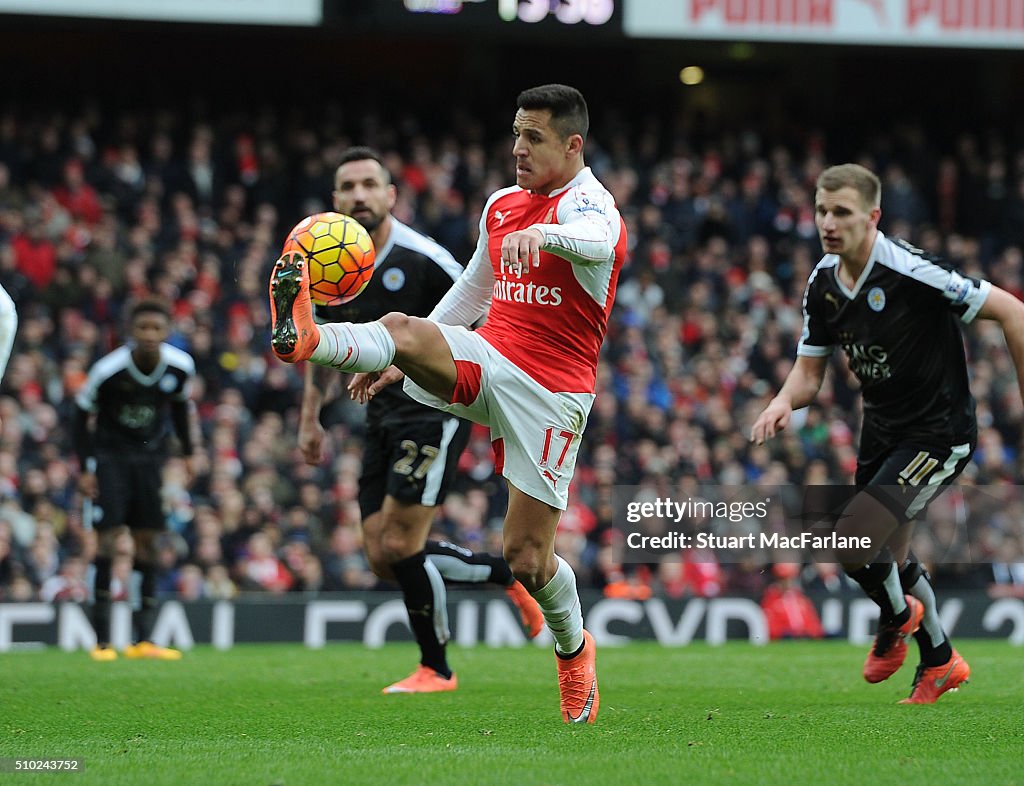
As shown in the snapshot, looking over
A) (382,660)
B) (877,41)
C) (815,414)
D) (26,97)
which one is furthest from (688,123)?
(382,660)

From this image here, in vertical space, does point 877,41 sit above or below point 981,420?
above

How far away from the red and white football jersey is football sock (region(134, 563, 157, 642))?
557cm

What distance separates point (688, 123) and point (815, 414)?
20.2 ft

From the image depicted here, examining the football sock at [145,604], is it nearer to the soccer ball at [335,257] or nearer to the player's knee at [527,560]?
the soccer ball at [335,257]

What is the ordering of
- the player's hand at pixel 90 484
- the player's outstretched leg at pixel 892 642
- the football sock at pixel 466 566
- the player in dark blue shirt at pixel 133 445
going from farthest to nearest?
the player's hand at pixel 90 484 < the player in dark blue shirt at pixel 133 445 < the football sock at pixel 466 566 < the player's outstretched leg at pixel 892 642

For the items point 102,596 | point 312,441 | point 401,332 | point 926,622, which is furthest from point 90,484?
point 926,622

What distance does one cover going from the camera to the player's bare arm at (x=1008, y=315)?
6785mm

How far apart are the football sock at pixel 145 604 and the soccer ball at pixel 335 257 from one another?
5.46 metres

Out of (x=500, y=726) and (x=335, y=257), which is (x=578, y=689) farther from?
(x=335, y=257)

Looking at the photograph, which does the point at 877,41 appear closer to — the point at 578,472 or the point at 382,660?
the point at 578,472

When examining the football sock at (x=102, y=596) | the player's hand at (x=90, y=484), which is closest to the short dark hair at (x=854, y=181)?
the player's hand at (x=90, y=484)

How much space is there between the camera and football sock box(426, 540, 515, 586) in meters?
8.18

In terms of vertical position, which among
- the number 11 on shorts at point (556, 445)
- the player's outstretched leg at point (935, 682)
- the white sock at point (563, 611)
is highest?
the number 11 on shorts at point (556, 445)

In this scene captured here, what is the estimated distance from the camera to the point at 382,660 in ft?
34.4
